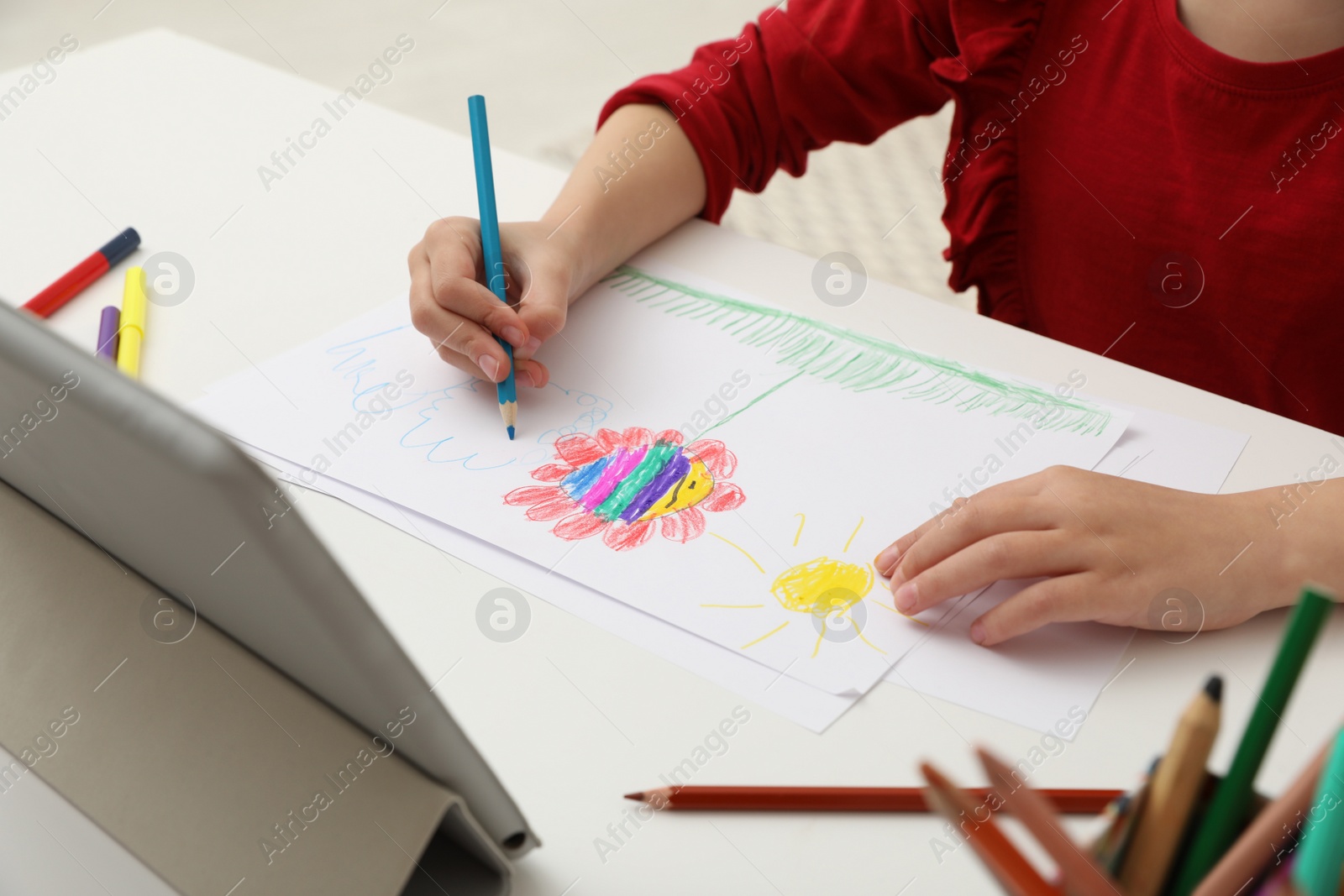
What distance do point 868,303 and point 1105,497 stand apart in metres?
0.24

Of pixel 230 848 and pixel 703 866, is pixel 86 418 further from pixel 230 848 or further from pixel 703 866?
pixel 703 866

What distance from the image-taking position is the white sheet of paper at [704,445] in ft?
1.55

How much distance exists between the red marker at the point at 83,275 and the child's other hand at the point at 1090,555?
0.55 metres

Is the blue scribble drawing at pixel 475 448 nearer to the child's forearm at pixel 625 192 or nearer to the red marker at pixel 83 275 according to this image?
the child's forearm at pixel 625 192

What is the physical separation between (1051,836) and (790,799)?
0.59ft

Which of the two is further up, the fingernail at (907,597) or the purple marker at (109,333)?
the purple marker at (109,333)

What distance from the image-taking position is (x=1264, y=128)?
69cm

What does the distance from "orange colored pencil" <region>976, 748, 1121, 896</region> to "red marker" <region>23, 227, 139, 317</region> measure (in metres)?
0.66

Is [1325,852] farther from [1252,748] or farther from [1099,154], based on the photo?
[1099,154]

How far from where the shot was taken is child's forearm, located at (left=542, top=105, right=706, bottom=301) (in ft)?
2.26

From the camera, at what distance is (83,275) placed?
0.69 metres

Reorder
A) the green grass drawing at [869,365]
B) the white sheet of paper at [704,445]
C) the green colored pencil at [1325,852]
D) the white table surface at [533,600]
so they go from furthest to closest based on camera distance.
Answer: the green grass drawing at [869,365] < the white sheet of paper at [704,445] < the white table surface at [533,600] < the green colored pencil at [1325,852]

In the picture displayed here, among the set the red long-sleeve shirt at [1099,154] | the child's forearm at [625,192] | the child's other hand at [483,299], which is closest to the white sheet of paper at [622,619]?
the child's other hand at [483,299]

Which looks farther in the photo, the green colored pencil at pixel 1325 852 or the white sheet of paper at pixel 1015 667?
the white sheet of paper at pixel 1015 667
